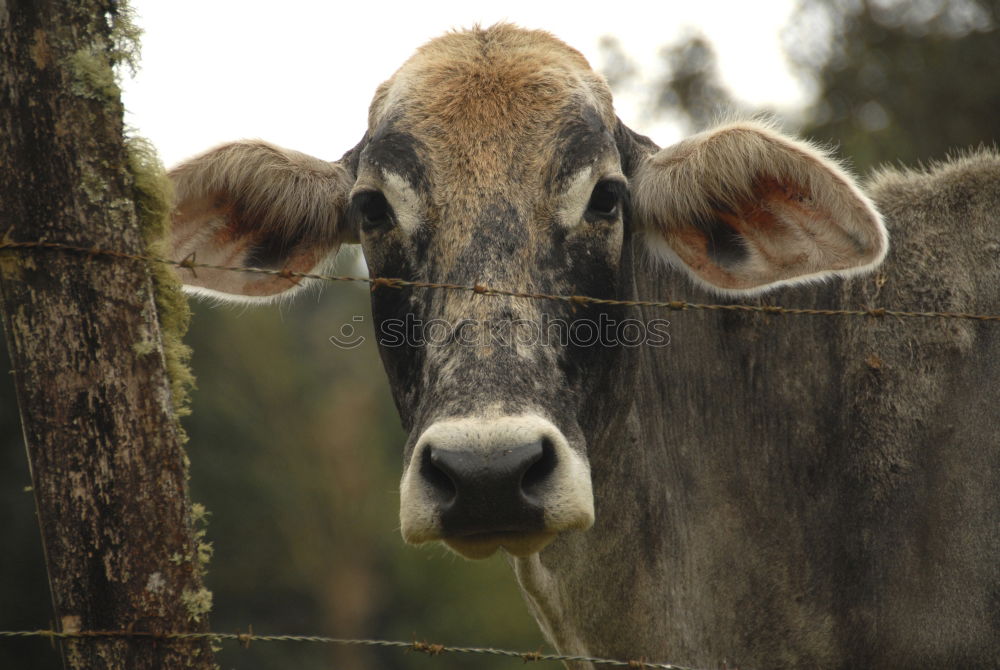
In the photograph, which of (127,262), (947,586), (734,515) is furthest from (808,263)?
(127,262)

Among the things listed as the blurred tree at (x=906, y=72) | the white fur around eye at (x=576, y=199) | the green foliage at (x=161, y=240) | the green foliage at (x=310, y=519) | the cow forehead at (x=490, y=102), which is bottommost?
the green foliage at (x=310, y=519)

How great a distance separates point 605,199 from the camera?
3799 mm

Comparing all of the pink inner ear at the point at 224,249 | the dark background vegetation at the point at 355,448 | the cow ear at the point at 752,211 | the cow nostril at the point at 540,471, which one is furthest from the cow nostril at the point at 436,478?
the dark background vegetation at the point at 355,448

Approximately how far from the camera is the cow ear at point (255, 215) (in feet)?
13.9

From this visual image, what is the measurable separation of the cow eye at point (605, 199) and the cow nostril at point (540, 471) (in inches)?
47.4

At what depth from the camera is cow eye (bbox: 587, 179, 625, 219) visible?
3754 mm

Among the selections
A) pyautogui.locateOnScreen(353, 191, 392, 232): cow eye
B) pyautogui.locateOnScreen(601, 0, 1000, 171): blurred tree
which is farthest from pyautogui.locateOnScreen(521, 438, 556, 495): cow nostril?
pyautogui.locateOnScreen(601, 0, 1000, 171): blurred tree

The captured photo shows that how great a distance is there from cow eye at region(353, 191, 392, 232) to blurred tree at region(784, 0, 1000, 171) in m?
17.5

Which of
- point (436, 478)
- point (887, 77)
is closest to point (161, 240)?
point (436, 478)

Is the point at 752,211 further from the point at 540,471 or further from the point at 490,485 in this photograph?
the point at 490,485

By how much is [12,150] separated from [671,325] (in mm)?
2975

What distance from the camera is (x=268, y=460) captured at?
25.3 m

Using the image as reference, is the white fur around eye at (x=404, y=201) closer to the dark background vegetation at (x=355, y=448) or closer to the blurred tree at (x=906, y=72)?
the dark background vegetation at (x=355, y=448)

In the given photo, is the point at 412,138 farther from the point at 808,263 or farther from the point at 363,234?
the point at 808,263
